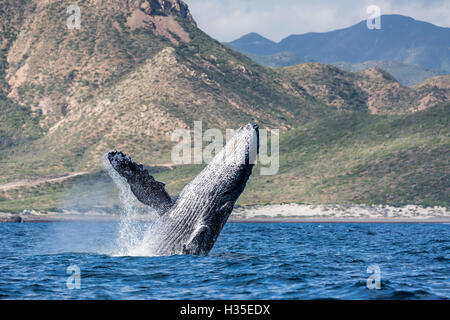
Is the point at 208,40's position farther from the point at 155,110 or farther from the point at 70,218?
the point at 70,218

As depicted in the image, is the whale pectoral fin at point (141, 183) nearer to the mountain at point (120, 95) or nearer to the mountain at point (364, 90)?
the mountain at point (120, 95)

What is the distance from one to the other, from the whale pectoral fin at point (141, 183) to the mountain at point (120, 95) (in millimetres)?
69315

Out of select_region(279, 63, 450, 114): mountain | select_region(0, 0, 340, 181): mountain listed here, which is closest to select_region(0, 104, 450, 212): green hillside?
select_region(0, 0, 340, 181): mountain

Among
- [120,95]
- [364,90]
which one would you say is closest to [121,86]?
[120,95]

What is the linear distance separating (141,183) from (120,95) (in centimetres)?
9537

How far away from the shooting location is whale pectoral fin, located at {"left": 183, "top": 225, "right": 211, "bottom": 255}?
51.5 ft

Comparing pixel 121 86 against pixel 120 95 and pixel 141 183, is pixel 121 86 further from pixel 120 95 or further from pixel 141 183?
pixel 141 183

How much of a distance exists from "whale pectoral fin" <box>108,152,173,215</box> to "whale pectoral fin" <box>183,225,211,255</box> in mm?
1013

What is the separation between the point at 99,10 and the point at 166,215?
121847 millimetres

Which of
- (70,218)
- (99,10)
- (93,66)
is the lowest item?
(70,218)

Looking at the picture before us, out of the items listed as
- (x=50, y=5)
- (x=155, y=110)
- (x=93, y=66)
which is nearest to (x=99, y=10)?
(x=50, y=5)

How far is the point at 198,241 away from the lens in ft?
51.8

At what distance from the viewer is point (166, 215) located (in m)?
16.3
